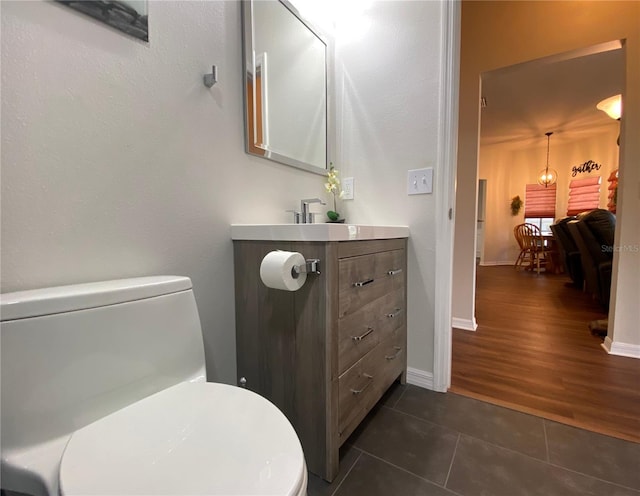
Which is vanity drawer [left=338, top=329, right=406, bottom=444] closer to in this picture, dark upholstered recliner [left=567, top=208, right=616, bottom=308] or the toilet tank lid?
the toilet tank lid

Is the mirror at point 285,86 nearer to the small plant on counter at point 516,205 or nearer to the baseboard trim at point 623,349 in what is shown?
the baseboard trim at point 623,349

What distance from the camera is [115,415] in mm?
656

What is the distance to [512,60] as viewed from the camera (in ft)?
7.32

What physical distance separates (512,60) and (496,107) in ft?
7.56

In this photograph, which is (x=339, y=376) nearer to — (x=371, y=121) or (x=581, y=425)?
(x=581, y=425)

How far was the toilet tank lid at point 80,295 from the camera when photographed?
569mm

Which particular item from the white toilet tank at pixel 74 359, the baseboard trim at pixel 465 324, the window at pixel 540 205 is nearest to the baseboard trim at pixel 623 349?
the baseboard trim at pixel 465 324

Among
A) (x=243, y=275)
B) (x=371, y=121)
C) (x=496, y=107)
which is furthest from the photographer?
(x=496, y=107)

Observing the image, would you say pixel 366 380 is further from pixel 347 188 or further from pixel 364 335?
pixel 347 188

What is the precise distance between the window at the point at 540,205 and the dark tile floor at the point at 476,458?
6.36 meters

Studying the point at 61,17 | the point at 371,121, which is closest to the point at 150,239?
the point at 61,17

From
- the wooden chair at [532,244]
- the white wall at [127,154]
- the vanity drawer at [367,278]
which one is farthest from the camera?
the wooden chair at [532,244]

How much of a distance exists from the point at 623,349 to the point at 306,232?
7.74 feet

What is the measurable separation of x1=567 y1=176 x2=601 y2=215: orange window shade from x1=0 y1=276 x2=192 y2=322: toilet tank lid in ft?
23.7
